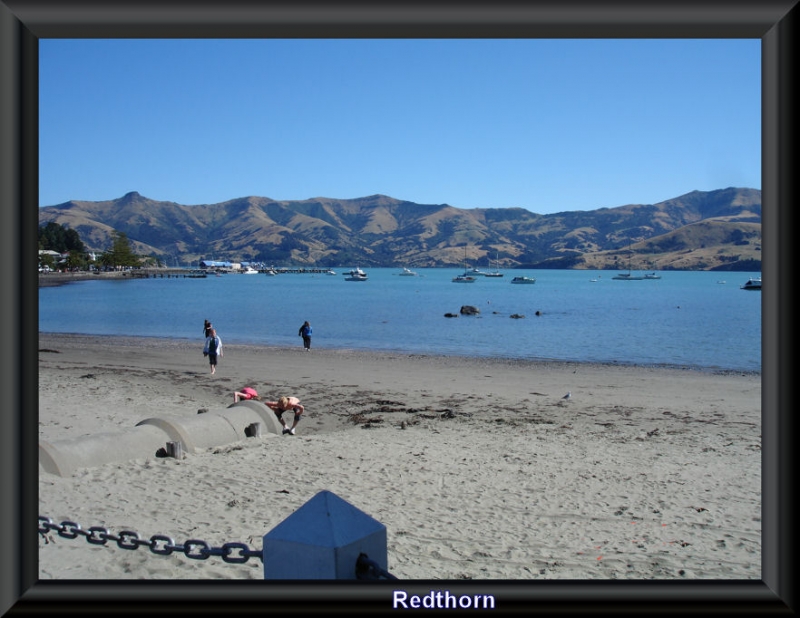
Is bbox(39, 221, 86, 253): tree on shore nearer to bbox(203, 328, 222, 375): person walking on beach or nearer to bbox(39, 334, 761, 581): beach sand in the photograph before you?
bbox(203, 328, 222, 375): person walking on beach

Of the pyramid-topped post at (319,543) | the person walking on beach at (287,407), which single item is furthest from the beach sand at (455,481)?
the pyramid-topped post at (319,543)

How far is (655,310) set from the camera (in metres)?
76.8

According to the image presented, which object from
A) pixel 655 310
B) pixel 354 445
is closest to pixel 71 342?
pixel 354 445

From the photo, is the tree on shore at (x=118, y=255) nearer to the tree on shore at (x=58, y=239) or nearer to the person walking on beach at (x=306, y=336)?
the tree on shore at (x=58, y=239)

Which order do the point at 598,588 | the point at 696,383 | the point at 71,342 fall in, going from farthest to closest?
the point at 71,342
the point at 696,383
the point at 598,588

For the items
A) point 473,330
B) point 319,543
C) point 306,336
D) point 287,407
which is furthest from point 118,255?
point 319,543

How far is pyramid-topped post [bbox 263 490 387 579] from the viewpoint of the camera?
224 cm

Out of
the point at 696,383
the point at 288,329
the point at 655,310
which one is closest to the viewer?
the point at 696,383

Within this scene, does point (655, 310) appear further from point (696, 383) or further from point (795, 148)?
point (795, 148)

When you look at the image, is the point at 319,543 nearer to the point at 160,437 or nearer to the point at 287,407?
the point at 160,437

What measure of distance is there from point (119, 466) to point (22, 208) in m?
7.65

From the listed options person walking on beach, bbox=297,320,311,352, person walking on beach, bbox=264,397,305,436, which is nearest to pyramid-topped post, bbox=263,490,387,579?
person walking on beach, bbox=264,397,305,436

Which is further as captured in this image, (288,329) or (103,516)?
(288,329)
